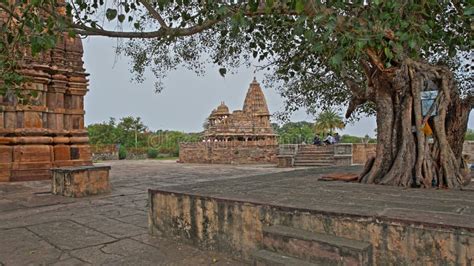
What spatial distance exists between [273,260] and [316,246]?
32 cm

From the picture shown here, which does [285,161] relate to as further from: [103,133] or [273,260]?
[103,133]

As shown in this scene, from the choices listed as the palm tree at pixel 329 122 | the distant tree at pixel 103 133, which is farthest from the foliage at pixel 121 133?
the palm tree at pixel 329 122

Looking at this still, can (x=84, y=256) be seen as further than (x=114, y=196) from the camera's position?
No

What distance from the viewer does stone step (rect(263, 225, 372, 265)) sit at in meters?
2.24

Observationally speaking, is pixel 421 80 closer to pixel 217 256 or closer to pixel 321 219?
pixel 321 219

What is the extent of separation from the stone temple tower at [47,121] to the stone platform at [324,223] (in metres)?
6.65

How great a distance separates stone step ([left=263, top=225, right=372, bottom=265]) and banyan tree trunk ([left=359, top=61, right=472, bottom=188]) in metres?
2.05

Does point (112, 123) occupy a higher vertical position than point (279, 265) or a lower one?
higher

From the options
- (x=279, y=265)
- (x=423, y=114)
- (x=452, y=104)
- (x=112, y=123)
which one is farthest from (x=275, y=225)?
(x=112, y=123)

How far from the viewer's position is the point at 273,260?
248 cm

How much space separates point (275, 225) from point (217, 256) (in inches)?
26.7

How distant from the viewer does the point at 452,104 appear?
443cm

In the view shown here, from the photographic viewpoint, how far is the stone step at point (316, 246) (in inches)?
88.3

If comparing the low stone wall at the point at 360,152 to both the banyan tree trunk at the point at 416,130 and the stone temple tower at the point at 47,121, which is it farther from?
the banyan tree trunk at the point at 416,130
